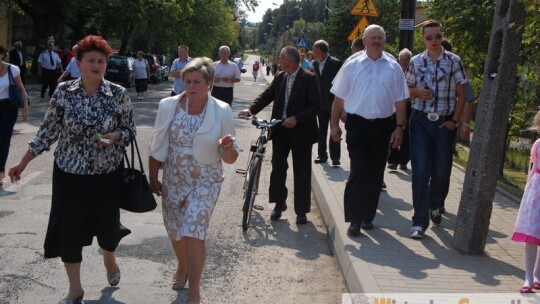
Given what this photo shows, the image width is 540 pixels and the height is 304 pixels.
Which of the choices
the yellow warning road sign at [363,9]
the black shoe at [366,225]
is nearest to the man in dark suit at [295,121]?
the black shoe at [366,225]

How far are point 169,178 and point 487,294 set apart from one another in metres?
2.40

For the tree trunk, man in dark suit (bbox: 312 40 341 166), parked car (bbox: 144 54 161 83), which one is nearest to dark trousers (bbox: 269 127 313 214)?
the tree trunk

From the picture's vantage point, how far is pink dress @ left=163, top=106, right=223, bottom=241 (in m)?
5.46

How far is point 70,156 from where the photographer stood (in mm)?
5473

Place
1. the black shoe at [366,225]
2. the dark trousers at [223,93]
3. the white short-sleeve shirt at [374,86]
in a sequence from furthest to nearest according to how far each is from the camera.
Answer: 1. the dark trousers at [223,93]
2. the black shoe at [366,225]
3. the white short-sleeve shirt at [374,86]

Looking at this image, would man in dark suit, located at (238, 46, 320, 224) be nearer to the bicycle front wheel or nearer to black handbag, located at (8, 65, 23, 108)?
the bicycle front wheel

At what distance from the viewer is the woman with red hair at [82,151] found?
547 cm

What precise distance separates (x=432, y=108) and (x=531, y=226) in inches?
85.6

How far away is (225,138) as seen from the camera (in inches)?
212

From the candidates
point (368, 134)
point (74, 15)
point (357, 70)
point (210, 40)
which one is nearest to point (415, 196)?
point (368, 134)

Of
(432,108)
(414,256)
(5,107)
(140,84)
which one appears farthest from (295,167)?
(140,84)

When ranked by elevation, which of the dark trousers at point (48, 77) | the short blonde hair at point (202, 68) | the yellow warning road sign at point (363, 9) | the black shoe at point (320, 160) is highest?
the yellow warning road sign at point (363, 9)

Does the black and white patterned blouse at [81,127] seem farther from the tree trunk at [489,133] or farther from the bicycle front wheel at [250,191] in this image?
the tree trunk at [489,133]

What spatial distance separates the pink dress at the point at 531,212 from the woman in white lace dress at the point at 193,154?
7.14 feet
